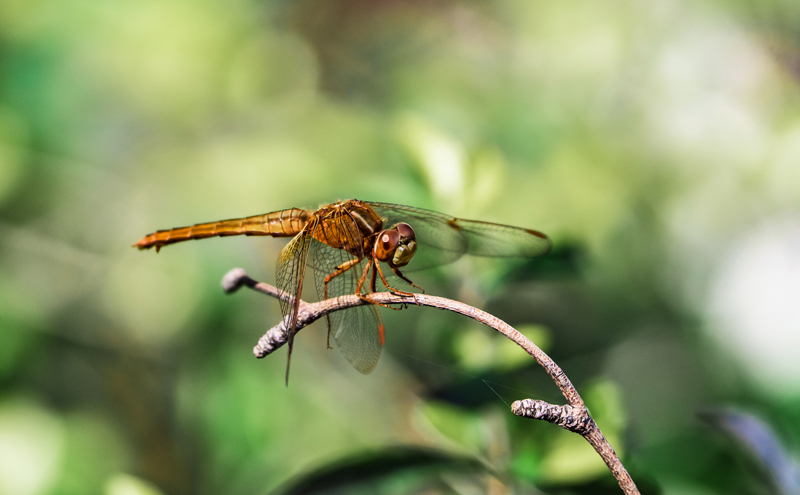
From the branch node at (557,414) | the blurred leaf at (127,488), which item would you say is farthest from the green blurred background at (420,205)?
the branch node at (557,414)

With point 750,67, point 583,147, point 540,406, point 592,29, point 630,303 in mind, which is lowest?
point 540,406

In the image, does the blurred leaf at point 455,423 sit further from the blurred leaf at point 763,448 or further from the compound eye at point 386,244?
the blurred leaf at point 763,448

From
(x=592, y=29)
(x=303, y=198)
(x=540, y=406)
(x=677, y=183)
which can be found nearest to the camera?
(x=540, y=406)

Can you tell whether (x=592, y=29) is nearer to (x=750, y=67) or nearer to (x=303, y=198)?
(x=750, y=67)

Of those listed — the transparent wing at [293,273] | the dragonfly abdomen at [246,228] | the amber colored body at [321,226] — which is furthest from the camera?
the dragonfly abdomen at [246,228]

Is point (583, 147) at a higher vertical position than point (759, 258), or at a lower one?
higher

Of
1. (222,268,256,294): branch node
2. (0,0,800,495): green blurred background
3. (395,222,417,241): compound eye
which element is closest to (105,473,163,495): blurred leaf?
(0,0,800,495): green blurred background

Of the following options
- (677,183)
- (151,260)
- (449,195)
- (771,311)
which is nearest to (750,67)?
(677,183)
